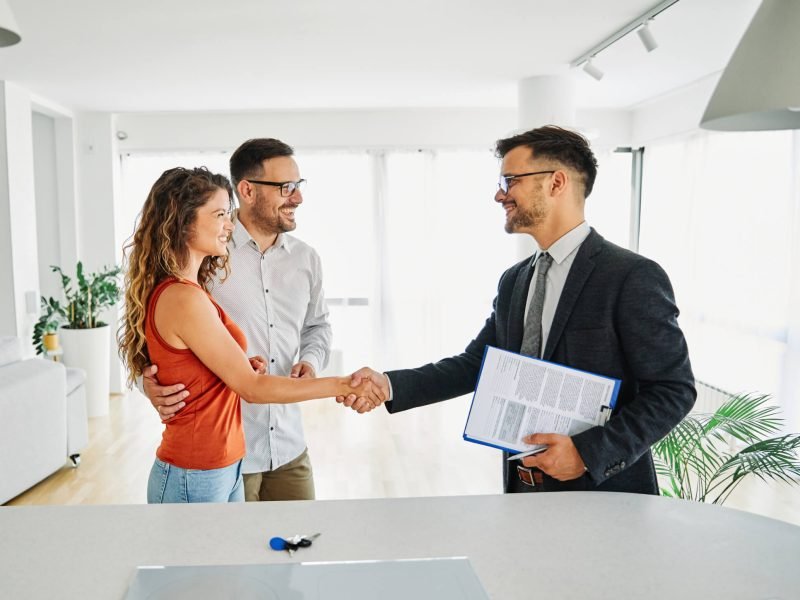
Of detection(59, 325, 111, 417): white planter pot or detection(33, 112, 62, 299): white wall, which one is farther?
detection(33, 112, 62, 299): white wall

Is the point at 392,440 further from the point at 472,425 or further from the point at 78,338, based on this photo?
the point at 472,425

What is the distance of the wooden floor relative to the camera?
148 inches

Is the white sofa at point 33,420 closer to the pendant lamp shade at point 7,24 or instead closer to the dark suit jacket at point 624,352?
the pendant lamp shade at point 7,24

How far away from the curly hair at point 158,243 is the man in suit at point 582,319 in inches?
33.5

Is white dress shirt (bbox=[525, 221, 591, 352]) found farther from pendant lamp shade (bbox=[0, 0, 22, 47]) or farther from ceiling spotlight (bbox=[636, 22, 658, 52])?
ceiling spotlight (bbox=[636, 22, 658, 52])

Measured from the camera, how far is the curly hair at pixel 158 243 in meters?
1.72

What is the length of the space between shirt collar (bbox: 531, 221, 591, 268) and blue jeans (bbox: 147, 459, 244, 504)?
1.03m

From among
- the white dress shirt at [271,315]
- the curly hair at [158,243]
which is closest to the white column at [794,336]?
the white dress shirt at [271,315]

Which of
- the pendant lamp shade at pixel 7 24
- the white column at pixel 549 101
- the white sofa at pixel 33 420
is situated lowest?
the white sofa at pixel 33 420

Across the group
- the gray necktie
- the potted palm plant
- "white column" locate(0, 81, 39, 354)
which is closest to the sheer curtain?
the gray necktie

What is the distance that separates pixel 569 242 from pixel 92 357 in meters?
4.65

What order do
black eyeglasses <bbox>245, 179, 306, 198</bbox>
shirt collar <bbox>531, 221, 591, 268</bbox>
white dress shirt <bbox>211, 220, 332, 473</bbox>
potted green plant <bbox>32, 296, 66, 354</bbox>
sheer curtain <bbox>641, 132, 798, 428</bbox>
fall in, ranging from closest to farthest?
shirt collar <bbox>531, 221, 591, 268</bbox> → white dress shirt <bbox>211, 220, 332, 473</bbox> → black eyeglasses <bbox>245, 179, 306, 198</bbox> → sheer curtain <bbox>641, 132, 798, 428</bbox> → potted green plant <bbox>32, 296, 66, 354</bbox>

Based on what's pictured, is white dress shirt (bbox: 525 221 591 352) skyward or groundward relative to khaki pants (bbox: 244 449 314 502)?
skyward

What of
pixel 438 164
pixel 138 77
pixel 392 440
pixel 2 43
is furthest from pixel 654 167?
pixel 2 43
